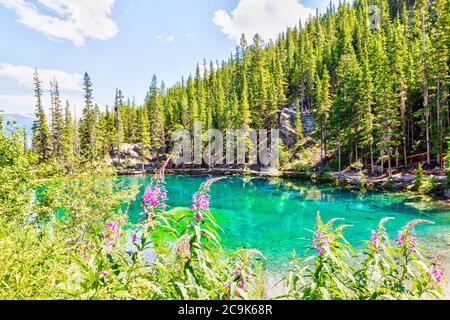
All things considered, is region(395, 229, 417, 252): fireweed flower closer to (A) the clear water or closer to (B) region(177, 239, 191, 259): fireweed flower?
(B) region(177, 239, 191, 259): fireweed flower

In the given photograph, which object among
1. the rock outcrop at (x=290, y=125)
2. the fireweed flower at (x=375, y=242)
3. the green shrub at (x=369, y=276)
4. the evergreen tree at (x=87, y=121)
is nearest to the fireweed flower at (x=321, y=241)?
the green shrub at (x=369, y=276)

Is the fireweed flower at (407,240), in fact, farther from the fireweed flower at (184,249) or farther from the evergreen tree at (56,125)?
the evergreen tree at (56,125)

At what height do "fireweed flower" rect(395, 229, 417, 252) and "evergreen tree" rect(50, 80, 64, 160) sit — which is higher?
"evergreen tree" rect(50, 80, 64, 160)

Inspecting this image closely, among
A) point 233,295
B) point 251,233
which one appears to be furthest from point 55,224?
point 251,233

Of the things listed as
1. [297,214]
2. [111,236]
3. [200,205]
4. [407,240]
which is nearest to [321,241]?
[407,240]

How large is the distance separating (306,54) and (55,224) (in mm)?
72062

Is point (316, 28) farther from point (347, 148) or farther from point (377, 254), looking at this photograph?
point (377, 254)

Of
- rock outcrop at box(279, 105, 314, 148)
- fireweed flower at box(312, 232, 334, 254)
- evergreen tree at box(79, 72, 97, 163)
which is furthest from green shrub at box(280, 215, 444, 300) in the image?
evergreen tree at box(79, 72, 97, 163)

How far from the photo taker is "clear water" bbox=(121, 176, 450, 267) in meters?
16.6

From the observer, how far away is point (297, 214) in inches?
961

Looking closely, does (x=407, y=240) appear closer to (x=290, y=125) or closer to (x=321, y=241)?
(x=321, y=241)

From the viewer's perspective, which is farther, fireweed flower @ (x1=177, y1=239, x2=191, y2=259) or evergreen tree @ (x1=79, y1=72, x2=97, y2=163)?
evergreen tree @ (x1=79, y1=72, x2=97, y2=163)
